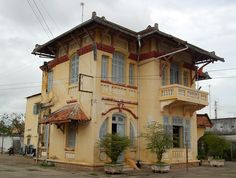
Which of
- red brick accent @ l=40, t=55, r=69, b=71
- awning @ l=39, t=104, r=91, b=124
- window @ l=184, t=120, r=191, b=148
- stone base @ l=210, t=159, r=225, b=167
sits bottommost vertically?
stone base @ l=210, t=159, r=225, b=167

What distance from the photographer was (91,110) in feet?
62.4

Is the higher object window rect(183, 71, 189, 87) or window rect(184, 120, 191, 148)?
window rect(183, 71, 189, 87)

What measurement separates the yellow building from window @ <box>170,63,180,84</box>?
67 mm

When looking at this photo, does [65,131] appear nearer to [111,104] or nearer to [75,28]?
[111,104]

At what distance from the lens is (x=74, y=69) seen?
2147 centimetres

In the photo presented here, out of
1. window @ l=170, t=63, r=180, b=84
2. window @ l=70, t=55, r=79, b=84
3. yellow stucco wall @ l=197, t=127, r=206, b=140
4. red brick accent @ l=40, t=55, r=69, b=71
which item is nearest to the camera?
window @ l=70, t=55, r=79, b=84

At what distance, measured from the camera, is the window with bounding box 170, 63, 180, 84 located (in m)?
23.0

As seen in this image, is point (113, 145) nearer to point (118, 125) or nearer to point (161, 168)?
point (118, 125)

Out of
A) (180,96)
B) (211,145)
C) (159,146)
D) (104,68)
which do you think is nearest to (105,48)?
(104,68)

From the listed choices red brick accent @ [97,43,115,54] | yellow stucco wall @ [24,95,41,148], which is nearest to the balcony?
red brick accent @ [97,43,115,54]

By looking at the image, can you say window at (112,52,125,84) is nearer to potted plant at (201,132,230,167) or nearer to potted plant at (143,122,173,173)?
potted plant at (143,122,173,173)

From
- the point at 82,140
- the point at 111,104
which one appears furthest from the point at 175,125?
the point at 82,140

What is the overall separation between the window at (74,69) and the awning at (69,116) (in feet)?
5.74

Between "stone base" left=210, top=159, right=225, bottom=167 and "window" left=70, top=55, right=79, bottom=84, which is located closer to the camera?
"window" left=70, top=55, right=79, bottom=84
